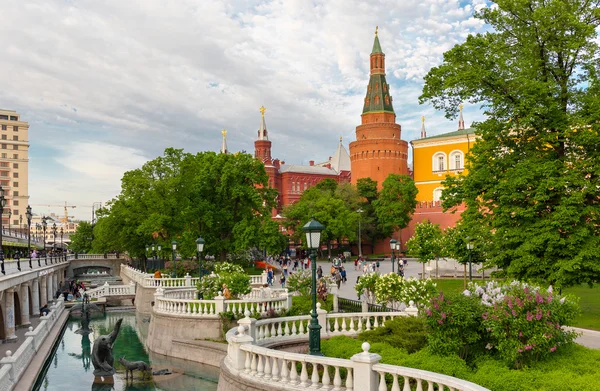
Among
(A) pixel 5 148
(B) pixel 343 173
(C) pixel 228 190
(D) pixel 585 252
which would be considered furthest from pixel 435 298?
(A) pixel 5 148

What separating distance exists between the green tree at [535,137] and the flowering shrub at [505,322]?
356 inches

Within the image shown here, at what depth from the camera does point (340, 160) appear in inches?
4788

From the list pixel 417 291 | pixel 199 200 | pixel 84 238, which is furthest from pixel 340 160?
pixel 417 291

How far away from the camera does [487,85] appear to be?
20.8 meters

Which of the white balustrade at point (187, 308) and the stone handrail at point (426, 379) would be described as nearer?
the stone handrail at point (426, 379)

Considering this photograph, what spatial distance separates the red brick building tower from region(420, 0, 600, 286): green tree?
61.2 metres

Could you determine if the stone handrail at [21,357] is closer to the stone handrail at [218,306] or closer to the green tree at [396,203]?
the stone handrail at [218,306]

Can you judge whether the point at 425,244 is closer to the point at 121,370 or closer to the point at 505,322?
the point at 121,370

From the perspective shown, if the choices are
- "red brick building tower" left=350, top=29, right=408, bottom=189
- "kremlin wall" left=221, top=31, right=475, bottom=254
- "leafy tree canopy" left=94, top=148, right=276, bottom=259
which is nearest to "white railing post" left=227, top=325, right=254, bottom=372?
"leafy tree canopy" left=94, top=148, right=276, bottom=259

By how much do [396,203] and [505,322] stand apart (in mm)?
63185

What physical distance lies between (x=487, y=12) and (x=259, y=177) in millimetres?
27560

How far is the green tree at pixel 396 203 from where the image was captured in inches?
2827

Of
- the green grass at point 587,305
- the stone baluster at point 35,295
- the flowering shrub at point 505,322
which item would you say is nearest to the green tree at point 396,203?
the green grass at point 587,305

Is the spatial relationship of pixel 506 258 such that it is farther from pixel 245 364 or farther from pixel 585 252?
pixel 245 364
